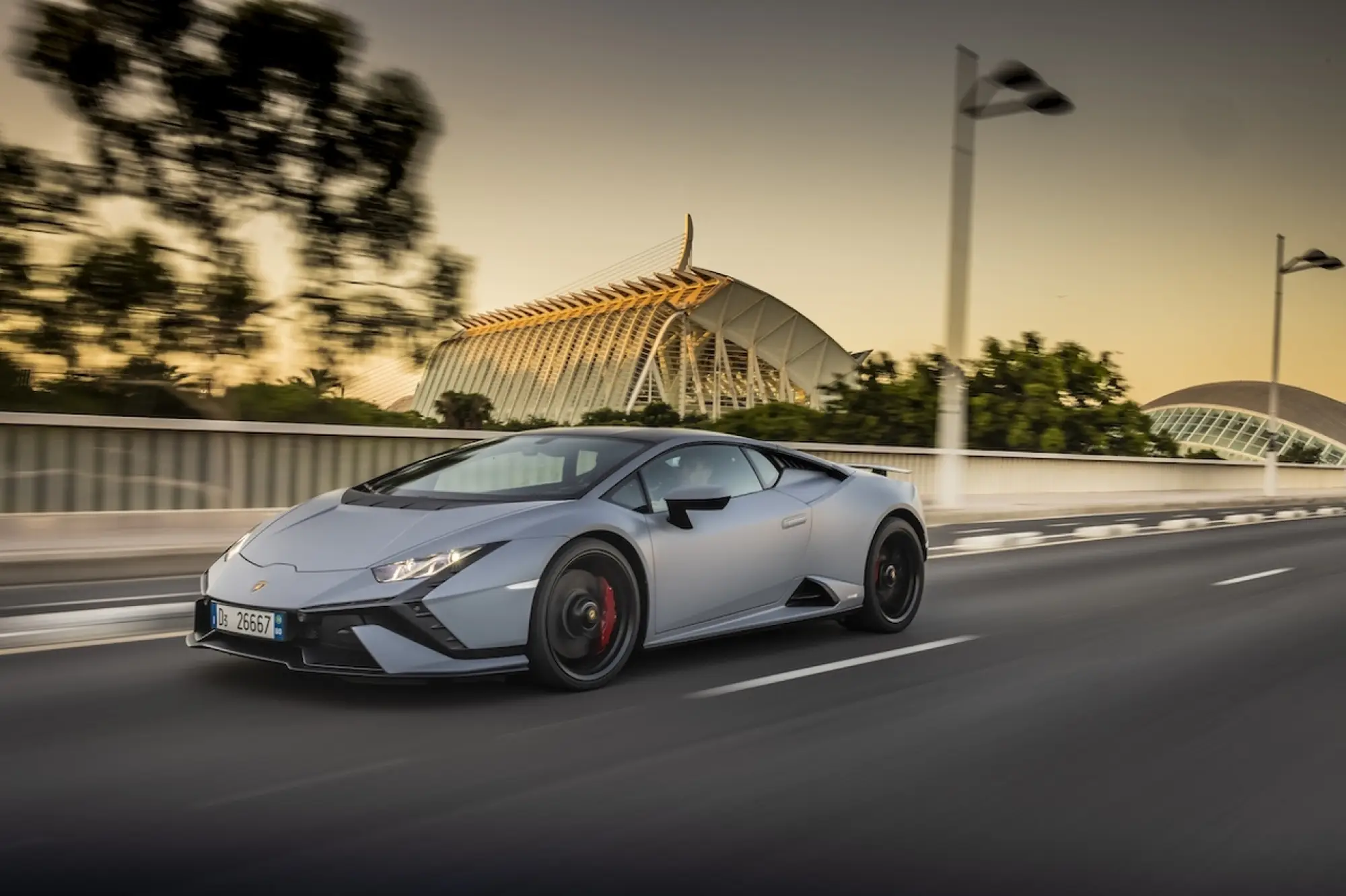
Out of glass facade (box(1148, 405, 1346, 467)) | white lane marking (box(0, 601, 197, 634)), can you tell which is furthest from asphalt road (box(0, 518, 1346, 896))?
glass facade (box(1148, 405, 1346, 467))

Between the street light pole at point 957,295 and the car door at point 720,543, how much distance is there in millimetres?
15754

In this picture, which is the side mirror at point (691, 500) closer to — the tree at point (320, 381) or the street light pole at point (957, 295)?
the tree at point (320, 381)

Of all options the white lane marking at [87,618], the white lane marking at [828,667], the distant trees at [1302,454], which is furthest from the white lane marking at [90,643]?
the distant trees at [1302,454]

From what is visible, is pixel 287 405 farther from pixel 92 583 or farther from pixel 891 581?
pixel 891 581

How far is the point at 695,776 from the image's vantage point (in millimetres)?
4699

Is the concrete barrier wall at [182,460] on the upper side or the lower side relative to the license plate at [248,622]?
upper

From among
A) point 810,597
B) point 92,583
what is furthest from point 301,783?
point 92,583

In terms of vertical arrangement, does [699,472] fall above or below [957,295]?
below

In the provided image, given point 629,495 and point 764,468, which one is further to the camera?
point 764,468

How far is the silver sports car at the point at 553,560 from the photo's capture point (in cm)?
531

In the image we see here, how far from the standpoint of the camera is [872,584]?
26.0ft

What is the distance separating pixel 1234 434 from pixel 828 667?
9880cm

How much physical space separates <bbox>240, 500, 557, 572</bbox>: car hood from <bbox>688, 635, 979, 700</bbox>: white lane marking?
1257 mm

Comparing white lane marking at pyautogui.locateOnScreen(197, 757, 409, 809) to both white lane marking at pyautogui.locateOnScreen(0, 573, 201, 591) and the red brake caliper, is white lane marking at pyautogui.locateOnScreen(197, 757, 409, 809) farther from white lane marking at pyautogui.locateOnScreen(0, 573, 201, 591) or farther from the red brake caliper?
white lane marking at pyautogui.locateOnScreen(0, 573, 201, 591)
